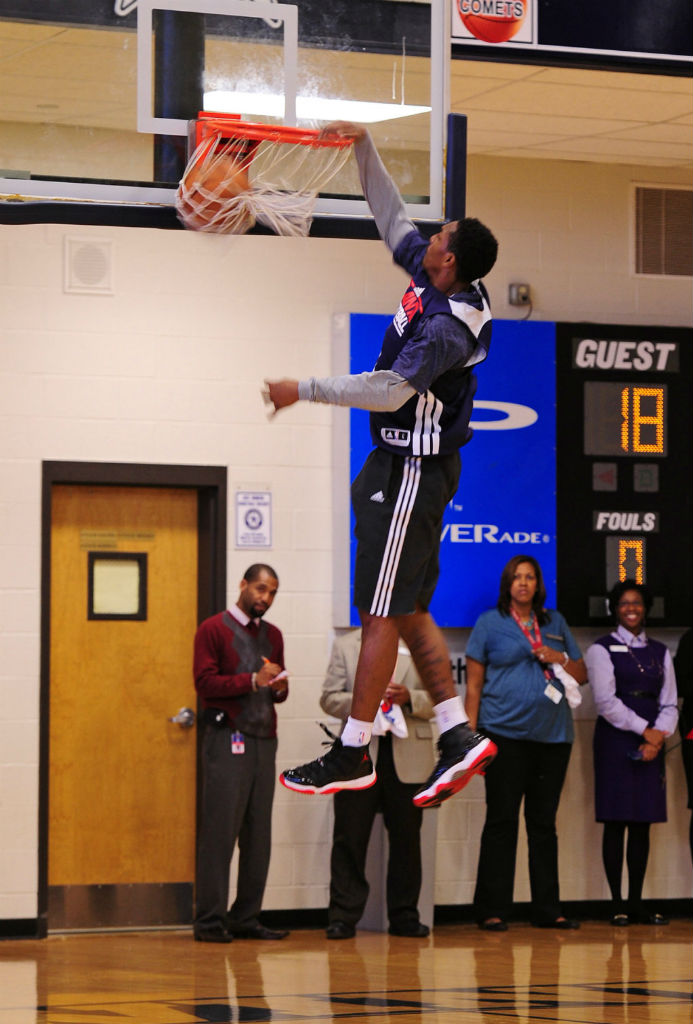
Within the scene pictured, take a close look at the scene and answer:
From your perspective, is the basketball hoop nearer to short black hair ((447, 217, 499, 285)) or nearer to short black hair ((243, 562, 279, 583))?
short black hair ((447, 217, 499, 285))

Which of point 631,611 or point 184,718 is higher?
point 631,611

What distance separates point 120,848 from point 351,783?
393 centimetres

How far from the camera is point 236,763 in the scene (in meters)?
7.81

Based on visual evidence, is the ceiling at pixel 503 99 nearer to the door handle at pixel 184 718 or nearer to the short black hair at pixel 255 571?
A: the short black hair at pixel 255 571

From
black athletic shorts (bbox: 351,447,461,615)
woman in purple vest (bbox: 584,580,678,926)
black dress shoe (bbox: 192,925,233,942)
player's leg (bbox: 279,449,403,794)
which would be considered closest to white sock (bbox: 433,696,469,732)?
player's leg (bbox: 279,449,403,794)

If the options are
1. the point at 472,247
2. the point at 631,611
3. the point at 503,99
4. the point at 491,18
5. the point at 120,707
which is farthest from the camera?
the point at 631,611

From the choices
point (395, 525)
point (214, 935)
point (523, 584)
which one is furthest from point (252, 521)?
point (395, 525)

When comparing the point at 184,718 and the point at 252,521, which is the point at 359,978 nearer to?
the point at 184,718

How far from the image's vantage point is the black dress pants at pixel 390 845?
790 cm

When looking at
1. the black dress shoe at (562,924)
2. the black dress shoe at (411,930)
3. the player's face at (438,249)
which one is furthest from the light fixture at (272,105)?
the black dress shoe at (562,924)

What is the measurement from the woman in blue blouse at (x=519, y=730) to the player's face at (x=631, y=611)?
405mm

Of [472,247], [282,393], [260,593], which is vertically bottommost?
[260,593]

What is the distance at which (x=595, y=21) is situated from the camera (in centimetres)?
687

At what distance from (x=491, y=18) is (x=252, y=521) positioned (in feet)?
9.62
